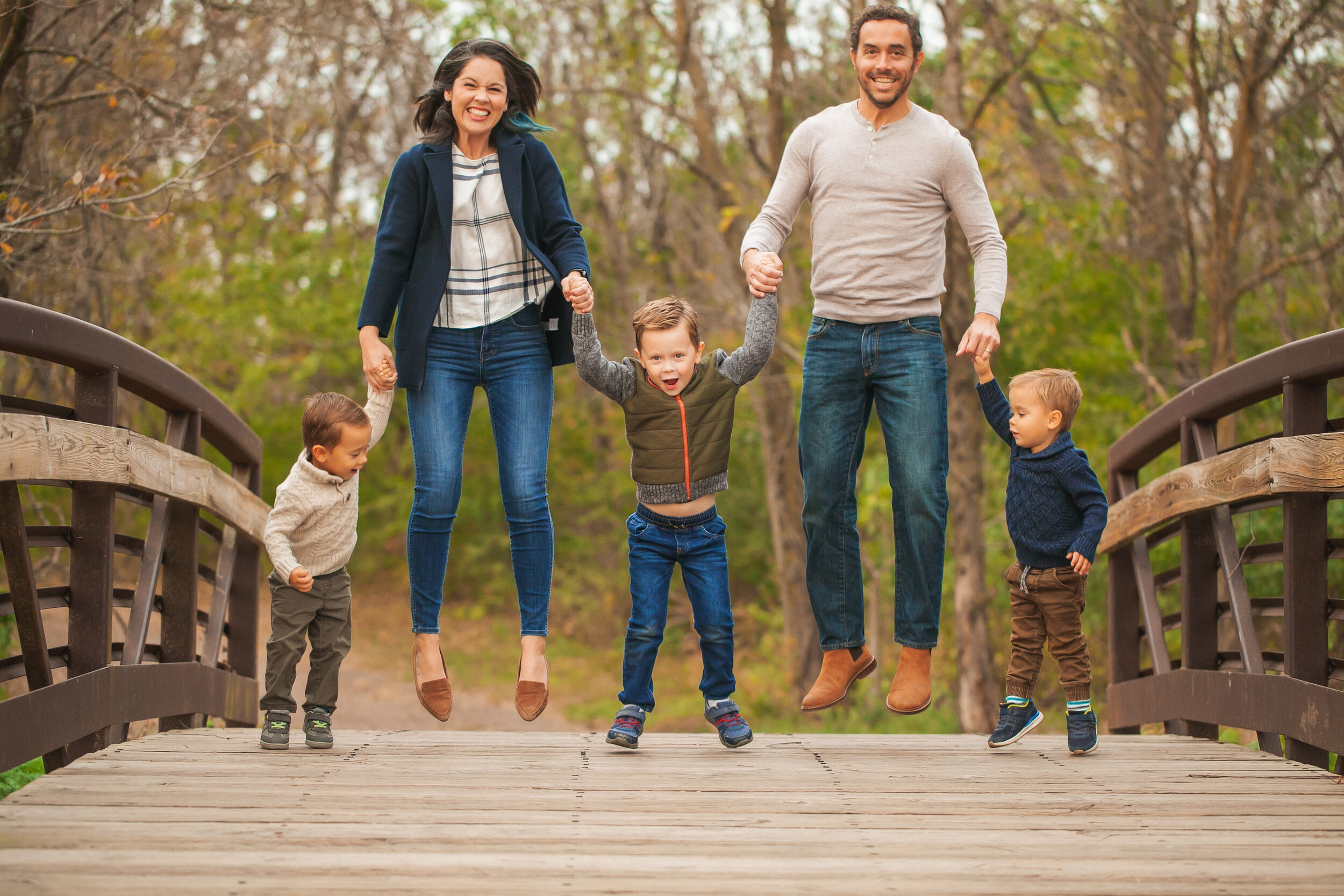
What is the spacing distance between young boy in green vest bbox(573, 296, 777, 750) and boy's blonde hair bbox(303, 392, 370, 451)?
2.20 feet

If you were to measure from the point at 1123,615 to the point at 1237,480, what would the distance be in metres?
1.36

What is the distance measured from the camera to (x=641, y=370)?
12.1ft

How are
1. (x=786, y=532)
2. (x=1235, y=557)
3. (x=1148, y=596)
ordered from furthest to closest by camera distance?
1. (x=786, y=532)
2. (x=1148, y=596)
3. (x=1235, y=557)

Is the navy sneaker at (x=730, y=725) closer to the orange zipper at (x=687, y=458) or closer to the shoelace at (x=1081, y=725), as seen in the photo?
the orange zipper at (x=687, y=458)

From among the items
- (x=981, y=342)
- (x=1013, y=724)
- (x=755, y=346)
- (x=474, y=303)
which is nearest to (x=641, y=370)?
(x=755, y=346)

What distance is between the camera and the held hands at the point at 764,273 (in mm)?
3523

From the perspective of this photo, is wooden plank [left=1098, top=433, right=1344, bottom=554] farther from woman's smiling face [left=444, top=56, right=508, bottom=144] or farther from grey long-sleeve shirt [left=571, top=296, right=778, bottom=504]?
woman's smiling face [left=444, top=56, right=508, bottom=144]

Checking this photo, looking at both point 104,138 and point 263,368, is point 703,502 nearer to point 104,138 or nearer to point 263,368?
point 104,138

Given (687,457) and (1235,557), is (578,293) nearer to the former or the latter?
(687,457)

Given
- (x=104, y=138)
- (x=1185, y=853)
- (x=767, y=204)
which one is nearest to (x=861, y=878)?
(x=1185, y=853)

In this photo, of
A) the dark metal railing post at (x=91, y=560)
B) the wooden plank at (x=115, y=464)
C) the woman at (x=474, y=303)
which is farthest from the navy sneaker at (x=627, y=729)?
the wooden plank at (x=115, y=464)

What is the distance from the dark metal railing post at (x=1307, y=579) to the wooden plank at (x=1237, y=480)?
7cm

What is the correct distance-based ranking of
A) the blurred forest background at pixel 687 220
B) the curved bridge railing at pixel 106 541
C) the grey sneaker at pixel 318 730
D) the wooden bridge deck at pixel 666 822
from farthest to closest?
the blurred forest background at pixel 687 220
the grey sneaker at pixel 318 730
the curved bridge railing at pixel 106 541
the wooden bridge deck at pixel 666 822

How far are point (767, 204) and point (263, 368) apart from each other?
1106 cm
